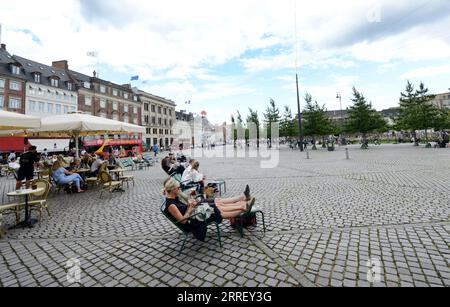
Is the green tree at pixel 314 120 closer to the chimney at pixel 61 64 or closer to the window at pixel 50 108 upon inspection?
the window at pixel 50 108

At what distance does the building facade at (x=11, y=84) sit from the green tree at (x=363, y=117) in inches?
2155

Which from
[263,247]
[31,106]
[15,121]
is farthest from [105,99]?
[263,247]

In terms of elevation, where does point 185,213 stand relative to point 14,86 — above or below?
below

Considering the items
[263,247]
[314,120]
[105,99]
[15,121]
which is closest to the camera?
[263,247]

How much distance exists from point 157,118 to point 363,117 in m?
61.3

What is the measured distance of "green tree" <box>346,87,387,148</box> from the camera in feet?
115

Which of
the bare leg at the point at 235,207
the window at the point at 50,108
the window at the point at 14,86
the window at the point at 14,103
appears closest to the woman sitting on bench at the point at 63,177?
the bare leg at the point at 235,207

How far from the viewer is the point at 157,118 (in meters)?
77.6

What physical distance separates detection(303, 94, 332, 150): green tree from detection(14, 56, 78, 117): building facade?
Result: 42.4m

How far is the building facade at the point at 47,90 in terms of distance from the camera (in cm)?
4209

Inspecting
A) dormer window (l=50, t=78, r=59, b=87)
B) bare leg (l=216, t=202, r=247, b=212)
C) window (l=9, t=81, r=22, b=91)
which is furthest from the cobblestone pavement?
dormer window (l=50, t=78, r=59, b=87)

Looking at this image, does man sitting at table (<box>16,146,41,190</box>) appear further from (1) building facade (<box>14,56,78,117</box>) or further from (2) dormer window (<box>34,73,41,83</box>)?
(2) dormer window (<box>34,73,41,83</box>)

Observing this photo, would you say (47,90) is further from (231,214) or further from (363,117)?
(363,117)

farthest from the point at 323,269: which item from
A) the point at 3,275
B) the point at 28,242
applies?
the point at 28,242
